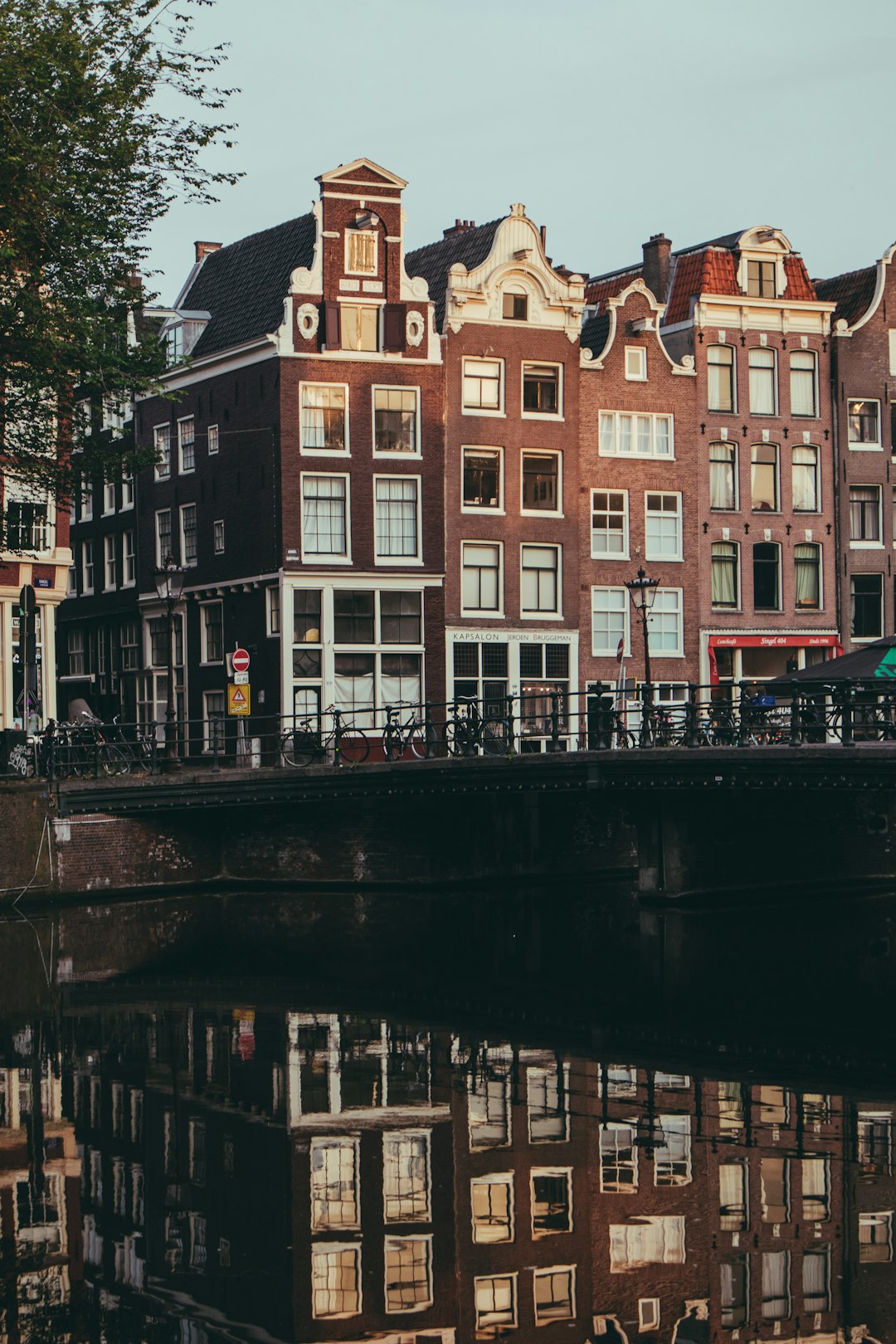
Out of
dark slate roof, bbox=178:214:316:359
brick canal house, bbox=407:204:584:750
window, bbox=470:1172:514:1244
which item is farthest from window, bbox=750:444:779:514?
window, bbox=470:1172:514:1244

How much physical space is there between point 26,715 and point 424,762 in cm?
869

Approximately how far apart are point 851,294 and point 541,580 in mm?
14444

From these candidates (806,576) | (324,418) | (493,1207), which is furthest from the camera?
(806,576)

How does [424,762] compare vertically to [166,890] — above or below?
above

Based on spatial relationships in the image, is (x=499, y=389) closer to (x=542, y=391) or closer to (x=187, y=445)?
(x=542, y=391)

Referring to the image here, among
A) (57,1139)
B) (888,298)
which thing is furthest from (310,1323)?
(888,298)

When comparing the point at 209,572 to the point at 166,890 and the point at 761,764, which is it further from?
the point at 761,764

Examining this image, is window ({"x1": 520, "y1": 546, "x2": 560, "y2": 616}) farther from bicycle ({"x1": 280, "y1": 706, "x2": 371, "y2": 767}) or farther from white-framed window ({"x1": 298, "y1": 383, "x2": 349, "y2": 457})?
bicycle ({"x1": 280, "y1": 706, "x2": 371, "y2": 767})

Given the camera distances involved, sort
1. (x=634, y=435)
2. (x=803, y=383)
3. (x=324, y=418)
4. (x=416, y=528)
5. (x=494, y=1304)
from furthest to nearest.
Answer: (x=803, y=383) < (x=634, y=435) < (x=416, y=528) < (x=324, y=418) < (x=494, y=1304)

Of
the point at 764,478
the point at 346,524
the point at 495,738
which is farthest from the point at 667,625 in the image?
the point at 495,738

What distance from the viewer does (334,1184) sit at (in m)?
16.9

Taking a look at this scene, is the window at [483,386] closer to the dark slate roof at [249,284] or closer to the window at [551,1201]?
the dark slate roof at [249,284]

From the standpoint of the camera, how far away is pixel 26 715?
130 feet

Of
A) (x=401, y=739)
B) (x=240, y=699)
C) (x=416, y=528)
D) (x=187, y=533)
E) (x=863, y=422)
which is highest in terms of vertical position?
(x=863, y=422)
